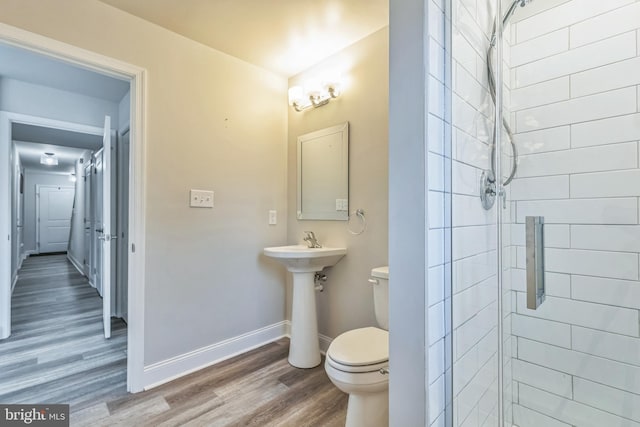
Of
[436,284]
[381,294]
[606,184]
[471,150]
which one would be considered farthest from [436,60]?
[381,294]

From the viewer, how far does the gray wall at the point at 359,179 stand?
6.56ft

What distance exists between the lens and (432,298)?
3.19 ft

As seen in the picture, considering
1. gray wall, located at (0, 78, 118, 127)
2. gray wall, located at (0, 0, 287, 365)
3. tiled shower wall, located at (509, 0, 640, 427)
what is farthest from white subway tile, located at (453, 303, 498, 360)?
gray wall, located at (0, 78, 118, 127)

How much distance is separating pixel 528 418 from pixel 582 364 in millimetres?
376

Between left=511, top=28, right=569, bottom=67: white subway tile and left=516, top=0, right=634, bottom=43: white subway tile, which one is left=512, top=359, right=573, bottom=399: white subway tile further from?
left=516, top=0, right=634, bottom=43: white subway tile

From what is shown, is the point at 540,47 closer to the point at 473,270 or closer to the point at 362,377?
the point at 473,270

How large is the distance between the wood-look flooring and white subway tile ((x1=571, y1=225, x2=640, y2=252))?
1478 mm

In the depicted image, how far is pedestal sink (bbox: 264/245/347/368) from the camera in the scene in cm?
209

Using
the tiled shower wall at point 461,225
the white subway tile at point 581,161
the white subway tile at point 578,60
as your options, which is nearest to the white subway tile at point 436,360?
the tiled shower wall at point 461,225

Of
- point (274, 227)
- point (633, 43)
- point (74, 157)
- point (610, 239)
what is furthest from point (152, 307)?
point (74, 157)

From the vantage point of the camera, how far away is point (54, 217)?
26.0ft

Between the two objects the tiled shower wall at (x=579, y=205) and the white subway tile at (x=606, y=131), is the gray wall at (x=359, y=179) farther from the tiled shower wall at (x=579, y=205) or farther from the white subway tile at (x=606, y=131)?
the white subway tile at (x=606, y=131)

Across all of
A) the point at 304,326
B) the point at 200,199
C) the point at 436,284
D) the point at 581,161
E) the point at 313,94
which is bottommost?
the point at 304,326

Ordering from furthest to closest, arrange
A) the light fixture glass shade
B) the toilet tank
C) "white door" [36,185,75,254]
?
"white door" [36,185,75,254] → the light fixture glass shade → the toilet tank
